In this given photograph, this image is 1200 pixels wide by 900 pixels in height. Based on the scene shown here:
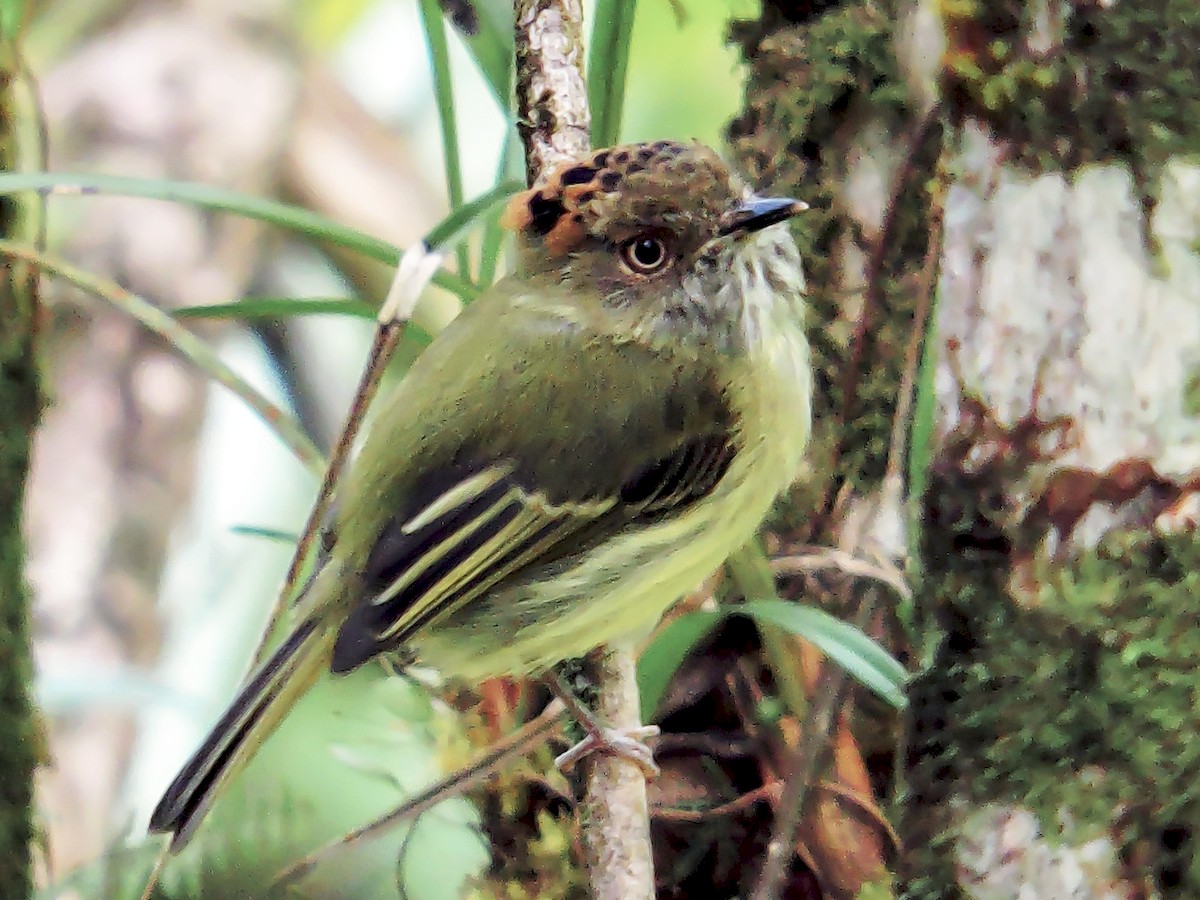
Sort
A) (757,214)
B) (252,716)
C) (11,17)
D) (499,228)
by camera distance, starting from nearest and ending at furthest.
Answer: (757,214)
(252,716)
(499,228)
(11,17)

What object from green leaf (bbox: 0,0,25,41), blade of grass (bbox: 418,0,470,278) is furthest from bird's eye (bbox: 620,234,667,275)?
green leaf (bbox: 0,0,25,41)

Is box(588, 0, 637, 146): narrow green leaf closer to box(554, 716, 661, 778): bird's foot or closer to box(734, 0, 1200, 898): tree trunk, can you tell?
box(734, 0, 1200, 898): tree trunk

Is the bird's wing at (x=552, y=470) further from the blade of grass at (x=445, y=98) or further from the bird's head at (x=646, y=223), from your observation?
the blade of grass at (x=445, y=98)

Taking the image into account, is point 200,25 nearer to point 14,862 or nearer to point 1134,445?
point 14,862

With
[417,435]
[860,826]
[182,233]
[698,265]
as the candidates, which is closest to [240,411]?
[182,233]

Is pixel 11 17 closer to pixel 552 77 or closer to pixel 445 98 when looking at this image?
pixel 445 98

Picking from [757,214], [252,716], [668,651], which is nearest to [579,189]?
[757,214]
